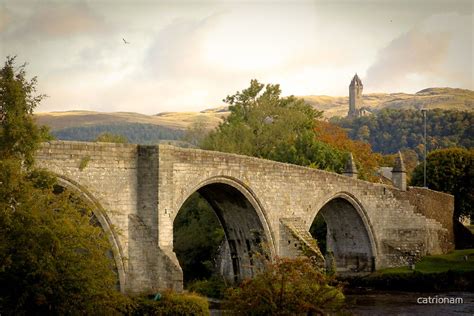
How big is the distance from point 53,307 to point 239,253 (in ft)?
52.3

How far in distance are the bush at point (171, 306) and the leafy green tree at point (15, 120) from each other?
5909mm

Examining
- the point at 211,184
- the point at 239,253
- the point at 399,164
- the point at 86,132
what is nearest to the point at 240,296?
the point at 211,184

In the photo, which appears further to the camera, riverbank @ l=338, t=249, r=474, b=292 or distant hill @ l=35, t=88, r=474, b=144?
distant hill @ l=35, t=88, r=474, b=144

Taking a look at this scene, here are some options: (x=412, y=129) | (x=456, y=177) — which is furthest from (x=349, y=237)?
(x=412, y=129)

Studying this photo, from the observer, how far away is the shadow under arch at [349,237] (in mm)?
40906

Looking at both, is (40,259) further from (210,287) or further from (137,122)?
(137,122)

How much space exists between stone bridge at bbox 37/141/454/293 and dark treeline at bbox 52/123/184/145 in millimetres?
98317

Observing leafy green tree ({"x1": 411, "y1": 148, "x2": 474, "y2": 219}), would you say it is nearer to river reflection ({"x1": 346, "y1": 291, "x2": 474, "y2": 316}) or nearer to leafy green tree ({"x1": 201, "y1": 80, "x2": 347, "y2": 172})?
leafy green tree ({"x1": 201, "y1": 80, "x2": 347, "y2": 172})

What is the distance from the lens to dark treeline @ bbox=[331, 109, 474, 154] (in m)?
94.7

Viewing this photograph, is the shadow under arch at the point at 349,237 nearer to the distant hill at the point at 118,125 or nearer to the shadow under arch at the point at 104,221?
the shadow under arch at the point at 104,221

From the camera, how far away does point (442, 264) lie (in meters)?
40.1

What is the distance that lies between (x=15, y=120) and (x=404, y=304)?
18452mm

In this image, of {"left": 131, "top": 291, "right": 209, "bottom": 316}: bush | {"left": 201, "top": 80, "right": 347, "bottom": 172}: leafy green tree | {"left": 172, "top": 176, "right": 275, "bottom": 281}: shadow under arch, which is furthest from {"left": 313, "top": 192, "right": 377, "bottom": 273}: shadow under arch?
{"left": 131, "top": 291, "right": 209, "bottom": 316}: bush

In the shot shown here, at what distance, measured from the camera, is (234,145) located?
44531 mm
